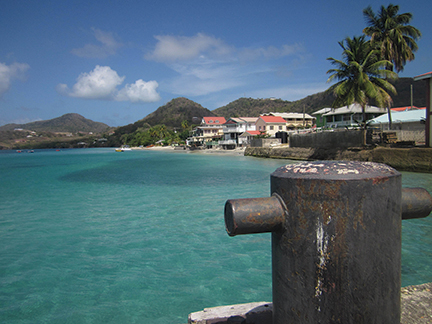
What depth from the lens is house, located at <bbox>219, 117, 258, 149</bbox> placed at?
2547 inches

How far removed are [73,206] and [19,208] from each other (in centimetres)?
230

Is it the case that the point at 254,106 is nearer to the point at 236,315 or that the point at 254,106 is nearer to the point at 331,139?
the point at 331,139

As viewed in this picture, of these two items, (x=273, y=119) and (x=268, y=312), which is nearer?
(x=268, y=312)

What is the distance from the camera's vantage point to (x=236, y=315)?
2.01 metres

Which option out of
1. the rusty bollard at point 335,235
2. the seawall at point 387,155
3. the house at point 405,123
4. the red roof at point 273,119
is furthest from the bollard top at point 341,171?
the red roof at point 273,119

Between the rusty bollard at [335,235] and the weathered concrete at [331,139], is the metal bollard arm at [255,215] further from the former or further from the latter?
the weathered concrete at [331,139]

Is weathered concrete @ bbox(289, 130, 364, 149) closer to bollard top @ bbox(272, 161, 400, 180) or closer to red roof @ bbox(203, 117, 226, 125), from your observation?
bollard top @ bbox(272, 161, 400, 180)

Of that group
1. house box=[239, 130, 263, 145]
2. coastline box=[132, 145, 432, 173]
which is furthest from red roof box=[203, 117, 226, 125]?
coastline box=[132, 145, 432, 173]

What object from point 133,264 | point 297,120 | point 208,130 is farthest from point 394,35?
point 208,130

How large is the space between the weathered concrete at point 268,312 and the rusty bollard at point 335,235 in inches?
31.6

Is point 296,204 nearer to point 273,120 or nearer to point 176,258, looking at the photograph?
point 176,258

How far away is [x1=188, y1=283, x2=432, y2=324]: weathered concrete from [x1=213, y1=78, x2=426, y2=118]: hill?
25719 millimetres

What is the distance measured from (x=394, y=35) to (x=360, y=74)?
748cm

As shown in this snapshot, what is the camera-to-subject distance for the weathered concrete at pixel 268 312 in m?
1.82
